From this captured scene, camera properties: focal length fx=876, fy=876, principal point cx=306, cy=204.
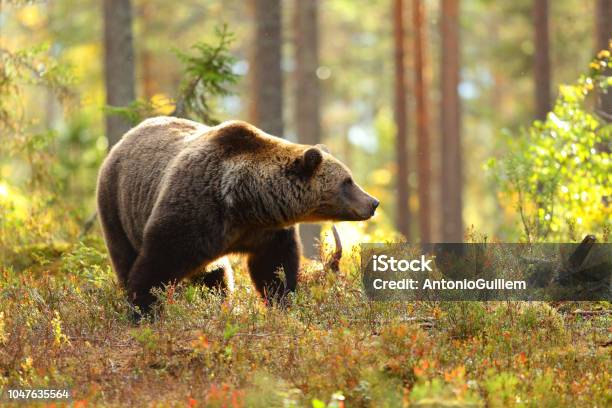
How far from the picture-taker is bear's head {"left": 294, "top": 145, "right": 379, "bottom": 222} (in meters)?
8.46

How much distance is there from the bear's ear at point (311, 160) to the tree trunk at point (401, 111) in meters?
19.1

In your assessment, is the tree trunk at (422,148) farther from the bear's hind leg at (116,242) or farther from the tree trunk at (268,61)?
the bear's hind leg at (116,242)

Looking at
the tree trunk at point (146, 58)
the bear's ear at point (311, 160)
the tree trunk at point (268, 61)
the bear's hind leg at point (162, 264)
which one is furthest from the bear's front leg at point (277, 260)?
the tree trunk at point (146, 58)

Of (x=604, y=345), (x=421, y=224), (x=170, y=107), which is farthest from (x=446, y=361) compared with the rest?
(x=421, y=224)

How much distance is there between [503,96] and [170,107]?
122 feet

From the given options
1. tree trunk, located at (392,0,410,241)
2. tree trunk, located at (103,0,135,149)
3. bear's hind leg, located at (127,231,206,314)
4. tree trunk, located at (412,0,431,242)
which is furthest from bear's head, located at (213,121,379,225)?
tree trunk, located at (392,0,410,241)

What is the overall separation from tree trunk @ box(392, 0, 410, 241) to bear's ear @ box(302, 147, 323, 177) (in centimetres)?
1915

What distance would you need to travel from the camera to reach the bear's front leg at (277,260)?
8.67 metres

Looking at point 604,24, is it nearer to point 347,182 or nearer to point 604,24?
point 604,24

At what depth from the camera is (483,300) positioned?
324 inches

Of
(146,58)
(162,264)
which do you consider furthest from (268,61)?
(146,58)

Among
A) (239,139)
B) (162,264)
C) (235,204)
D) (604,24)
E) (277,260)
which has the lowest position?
(277,260)

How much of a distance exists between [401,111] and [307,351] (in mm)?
21457

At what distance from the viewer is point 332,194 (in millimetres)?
8523
